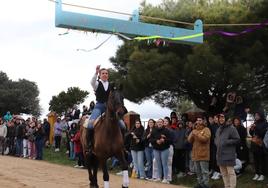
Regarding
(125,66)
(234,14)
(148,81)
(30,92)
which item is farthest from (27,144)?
(30,92)

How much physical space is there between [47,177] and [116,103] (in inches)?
244

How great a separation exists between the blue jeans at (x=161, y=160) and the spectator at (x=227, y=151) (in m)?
2.75

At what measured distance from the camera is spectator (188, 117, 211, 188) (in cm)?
1227

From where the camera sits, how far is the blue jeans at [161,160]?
1420cm

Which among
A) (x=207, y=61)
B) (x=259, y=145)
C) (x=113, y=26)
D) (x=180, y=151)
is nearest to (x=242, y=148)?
(x=259, y=145)

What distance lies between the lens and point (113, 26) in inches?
500

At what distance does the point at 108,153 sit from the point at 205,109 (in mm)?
9623

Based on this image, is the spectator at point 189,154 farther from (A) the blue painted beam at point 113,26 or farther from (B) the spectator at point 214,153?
(A) the blue painted beam at point 113,26

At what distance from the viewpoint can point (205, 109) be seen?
19609mm

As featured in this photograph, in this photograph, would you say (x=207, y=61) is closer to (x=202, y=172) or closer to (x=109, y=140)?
(x=202, y=172)

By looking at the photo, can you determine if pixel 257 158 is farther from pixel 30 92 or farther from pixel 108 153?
pixel 30 92

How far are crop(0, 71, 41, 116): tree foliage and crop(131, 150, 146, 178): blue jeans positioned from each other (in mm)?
42282

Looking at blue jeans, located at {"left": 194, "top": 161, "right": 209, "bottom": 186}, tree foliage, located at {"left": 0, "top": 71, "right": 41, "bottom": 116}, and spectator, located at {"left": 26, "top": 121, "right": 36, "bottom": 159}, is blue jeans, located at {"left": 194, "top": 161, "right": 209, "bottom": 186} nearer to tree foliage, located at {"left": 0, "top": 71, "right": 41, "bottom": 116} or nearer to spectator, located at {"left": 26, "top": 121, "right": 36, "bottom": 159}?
spectator, located at {"left": 26, "top": 121, "right": 36, "bottom": 159}

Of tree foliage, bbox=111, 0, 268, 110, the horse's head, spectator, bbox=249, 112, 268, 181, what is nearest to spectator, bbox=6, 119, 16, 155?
tree foliage, bbox=111, 0, 268, 110
